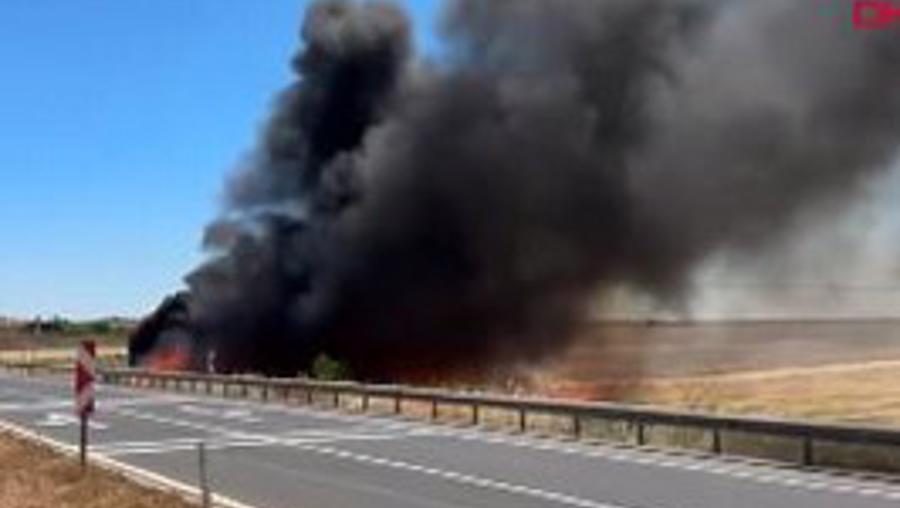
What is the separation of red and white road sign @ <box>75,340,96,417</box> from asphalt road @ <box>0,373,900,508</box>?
4.21 ft

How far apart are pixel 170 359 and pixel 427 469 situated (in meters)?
47.2

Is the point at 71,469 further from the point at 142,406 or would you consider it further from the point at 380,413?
the point at 142,406

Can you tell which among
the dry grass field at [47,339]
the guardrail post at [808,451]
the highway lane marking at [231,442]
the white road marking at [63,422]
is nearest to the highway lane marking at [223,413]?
the white road marking at [63,422]

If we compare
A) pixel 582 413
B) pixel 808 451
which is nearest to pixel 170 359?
pixel 582 413

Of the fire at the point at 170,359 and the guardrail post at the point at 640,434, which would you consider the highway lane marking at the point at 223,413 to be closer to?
the guardrail post at the point at 640,434

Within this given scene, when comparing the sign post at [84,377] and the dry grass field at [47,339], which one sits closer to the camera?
the sign post at [84,377]

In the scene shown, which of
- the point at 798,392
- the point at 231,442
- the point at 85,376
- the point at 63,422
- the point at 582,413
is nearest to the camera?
the point at 85,376

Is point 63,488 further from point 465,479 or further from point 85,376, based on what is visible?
point 465,479

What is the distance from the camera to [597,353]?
202 feet

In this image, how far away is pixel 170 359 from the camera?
6612 cm

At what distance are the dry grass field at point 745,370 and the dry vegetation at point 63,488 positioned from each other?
1397 centimetres

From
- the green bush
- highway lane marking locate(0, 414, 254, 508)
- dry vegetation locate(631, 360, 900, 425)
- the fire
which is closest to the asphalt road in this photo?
highway lane marking locate(0, 414, 254, 508)

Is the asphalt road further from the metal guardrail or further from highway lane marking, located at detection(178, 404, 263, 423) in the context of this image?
the metal guardrail

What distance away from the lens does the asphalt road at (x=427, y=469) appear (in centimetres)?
1630
